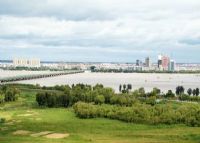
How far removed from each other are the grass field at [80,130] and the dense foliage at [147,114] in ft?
5.12

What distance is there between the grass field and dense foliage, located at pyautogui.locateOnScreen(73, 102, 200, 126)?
156 cm

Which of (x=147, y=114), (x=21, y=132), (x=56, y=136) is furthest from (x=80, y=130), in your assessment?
(x=147, y=114)

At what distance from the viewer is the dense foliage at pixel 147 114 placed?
60938mm

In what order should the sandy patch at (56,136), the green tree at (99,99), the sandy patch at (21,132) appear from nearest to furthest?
1. the sandy patch at (56,136)
2. the sandy patch at (21,132)
3. the green tree at (99,99)

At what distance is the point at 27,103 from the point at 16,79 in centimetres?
9753

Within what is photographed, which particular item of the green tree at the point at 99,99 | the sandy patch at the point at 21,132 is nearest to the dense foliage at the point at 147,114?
the sandy patch at the point at 21,132

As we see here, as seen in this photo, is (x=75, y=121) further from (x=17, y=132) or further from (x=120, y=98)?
(x=120, y=98)

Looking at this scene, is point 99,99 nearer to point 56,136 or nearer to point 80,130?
point 80,130

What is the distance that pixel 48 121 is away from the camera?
206ft

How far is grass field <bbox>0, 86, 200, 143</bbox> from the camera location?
4838 centimetres

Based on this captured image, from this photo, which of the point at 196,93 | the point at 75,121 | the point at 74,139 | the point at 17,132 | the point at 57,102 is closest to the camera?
the point at 74,139

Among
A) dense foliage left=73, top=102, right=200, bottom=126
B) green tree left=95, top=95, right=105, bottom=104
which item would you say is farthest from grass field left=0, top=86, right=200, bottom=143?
green tree left=95, top=95, right=105, bottom=104

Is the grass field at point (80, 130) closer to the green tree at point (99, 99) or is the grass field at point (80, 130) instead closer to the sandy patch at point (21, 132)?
the sandy patch at point (21, 132)

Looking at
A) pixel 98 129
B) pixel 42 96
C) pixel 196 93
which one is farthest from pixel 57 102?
pixel 196 93
